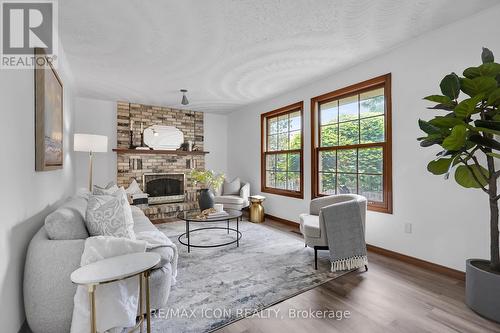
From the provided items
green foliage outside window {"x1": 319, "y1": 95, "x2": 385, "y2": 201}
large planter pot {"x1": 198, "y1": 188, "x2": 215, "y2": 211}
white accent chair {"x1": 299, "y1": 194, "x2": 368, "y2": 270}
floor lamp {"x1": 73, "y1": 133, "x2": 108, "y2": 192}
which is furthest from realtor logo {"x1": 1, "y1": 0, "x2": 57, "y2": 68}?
green foliage outside window {"x1": 319, "y1": 95, "x2": 385, "y2": 201}

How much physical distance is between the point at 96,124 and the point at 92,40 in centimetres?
287

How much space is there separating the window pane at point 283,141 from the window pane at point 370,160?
64.8 inches

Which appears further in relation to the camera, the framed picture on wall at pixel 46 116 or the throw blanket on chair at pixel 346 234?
the throw blanket on chair at pixel 346 234

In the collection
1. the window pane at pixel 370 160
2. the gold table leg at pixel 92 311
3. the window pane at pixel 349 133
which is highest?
the window pane at pixel 349 133

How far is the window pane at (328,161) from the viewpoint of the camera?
3.85m

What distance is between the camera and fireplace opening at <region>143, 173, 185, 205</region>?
5562 mm

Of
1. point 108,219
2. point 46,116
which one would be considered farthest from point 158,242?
point 46,116

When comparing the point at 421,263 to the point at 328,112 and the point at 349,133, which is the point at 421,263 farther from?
the point at 328,112

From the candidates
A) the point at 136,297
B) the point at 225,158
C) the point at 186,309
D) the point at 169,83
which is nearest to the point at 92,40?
the point at 169,83

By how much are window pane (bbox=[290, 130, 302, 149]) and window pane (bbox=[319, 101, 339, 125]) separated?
0.56m

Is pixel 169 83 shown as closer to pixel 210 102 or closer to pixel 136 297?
pixel 210 102

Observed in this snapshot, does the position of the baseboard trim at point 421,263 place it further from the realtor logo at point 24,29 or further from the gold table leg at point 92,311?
the realtor logo at point 24,29

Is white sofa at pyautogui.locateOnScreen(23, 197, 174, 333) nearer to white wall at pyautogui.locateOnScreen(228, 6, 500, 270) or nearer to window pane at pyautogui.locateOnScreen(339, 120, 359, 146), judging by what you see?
white wall at pyautogui.locateOnScreen(228, 6, 500, 270)

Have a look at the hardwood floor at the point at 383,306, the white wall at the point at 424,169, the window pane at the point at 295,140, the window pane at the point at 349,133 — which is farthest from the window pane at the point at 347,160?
the hardwood floor at the point at 383,306
